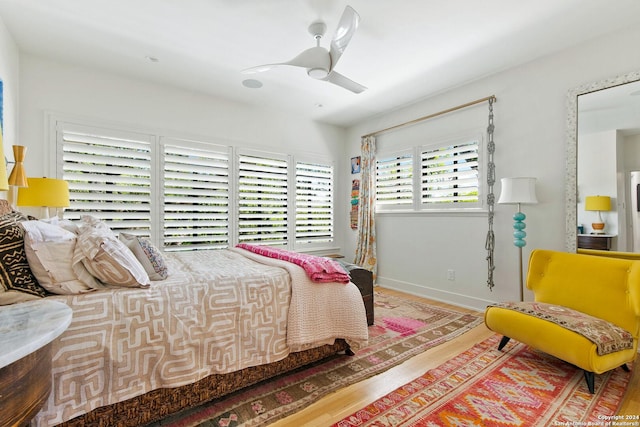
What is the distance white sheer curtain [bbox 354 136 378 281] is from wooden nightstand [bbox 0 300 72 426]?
4142mm

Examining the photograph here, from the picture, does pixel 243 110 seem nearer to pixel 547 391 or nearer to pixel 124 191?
pixel 124 191

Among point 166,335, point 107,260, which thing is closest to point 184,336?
point 166,335

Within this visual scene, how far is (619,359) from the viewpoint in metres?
1.92

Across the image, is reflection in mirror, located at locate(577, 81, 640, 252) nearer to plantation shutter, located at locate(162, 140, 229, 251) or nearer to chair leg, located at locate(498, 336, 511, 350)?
chair leg, located at locate(498, 336, 511, 350)

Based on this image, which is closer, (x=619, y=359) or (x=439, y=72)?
(x=619, y=359)

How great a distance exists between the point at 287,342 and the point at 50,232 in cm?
143

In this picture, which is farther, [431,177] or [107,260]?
[431,177]

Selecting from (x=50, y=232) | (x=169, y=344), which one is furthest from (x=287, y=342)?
(x=50, y=232)

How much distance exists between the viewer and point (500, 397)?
1867mm

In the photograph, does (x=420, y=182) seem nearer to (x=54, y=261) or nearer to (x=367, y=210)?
(x=367, y=210)

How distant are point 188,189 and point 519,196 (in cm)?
375

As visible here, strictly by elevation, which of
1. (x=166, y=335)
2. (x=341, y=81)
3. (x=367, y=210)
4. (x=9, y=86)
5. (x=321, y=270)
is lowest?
(x=166, y=335)

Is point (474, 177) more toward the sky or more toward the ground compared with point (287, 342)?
more toward the sky

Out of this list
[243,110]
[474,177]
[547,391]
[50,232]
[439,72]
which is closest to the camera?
[50,232]
